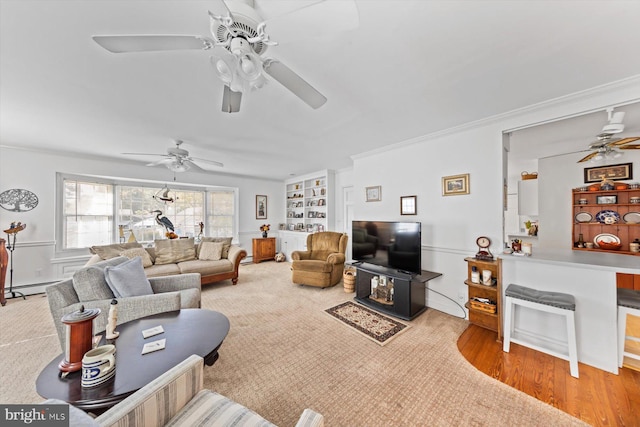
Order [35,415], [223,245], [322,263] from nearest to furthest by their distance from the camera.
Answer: [35,415], [322,263], [223,245]

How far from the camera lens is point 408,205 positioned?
3533 millimetres

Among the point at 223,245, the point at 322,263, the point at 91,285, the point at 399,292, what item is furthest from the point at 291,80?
the point at 223,245

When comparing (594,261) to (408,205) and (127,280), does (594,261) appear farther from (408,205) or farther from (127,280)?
(127,280)

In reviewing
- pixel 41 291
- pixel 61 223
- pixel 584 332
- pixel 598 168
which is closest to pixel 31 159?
pixel 61 223

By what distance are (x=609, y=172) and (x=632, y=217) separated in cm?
79

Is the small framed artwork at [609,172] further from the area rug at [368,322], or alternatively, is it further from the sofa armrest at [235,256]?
the sofa armrest at [235,256]

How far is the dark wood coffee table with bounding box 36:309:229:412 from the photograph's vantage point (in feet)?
3.59

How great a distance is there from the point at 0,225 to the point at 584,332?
7.87 meters

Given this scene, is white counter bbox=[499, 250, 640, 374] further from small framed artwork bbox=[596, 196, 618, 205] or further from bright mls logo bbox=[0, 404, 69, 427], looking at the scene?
bright mls logo bbox=[0, 404, 69, 427]

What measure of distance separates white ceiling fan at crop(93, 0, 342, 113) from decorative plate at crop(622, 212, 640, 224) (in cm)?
576

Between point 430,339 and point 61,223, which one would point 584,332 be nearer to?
point 430,339

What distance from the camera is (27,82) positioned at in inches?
76.2

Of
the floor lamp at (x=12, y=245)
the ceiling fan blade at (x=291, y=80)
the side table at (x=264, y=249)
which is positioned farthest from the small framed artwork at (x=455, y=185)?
the floor lamp at (x=12, y=245)

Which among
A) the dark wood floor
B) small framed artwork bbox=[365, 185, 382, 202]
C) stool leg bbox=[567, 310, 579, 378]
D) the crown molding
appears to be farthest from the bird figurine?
stool leg bbox=[567, 310, 579, 378]
